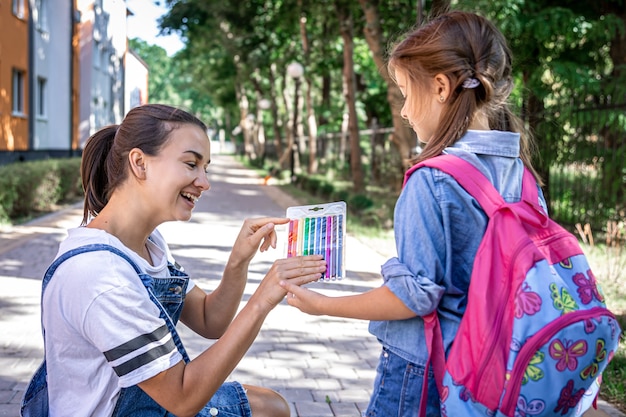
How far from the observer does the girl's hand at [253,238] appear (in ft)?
8.68

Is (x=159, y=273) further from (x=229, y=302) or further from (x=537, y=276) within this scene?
(x=537, y=276)

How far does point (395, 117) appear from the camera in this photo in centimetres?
1319

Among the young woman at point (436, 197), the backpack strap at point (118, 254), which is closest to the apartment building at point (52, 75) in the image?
the backpack strap at point (118, 254)

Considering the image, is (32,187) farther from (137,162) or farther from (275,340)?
(137,162)

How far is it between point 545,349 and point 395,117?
38.1 ft

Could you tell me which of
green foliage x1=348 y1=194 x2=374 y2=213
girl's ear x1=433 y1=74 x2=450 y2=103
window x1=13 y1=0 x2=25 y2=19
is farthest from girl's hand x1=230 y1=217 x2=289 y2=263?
window x1=13 y1=0 x2=25 y2=19

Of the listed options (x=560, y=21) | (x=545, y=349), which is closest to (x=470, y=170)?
(x=545, y=349)

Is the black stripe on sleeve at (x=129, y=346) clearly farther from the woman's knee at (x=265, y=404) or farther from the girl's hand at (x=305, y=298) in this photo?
the woman's knee at (x=265, y=404)

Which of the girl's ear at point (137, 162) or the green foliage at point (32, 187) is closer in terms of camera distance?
the girl's ear at point (137, 162)

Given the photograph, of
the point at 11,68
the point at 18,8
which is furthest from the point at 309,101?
the point at 11,68

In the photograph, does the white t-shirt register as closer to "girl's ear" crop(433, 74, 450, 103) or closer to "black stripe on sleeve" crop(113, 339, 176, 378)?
"black stripe on sleeve" crop(113, 339, 176, 378)

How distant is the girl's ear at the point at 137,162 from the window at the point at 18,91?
21.0 m

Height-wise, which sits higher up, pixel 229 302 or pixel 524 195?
pixel 524 195

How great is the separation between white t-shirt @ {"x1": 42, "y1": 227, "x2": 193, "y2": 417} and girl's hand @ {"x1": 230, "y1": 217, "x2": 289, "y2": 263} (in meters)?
0.53
